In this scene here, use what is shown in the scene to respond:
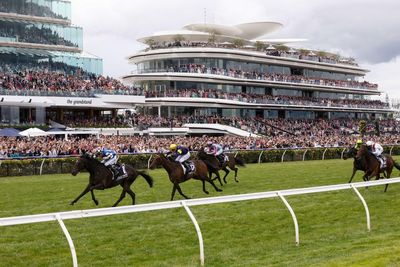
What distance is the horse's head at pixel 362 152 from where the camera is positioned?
43.0 ft

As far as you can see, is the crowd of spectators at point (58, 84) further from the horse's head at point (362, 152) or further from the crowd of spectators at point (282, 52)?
the horse's head at point (362, 152)

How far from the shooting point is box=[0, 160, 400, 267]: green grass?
6.87m

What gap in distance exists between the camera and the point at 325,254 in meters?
6.94

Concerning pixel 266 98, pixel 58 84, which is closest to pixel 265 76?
pixel 266 98

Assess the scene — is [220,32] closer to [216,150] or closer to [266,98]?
[266,98]

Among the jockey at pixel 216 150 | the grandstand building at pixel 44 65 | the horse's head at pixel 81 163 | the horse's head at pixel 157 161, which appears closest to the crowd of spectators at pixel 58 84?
the grandstand building at pixel 44 65

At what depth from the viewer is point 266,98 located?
160 feet

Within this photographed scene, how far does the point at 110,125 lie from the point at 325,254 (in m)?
29.9

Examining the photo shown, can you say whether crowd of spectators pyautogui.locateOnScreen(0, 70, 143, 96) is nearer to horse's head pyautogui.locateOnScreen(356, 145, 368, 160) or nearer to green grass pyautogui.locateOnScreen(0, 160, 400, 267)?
green grass pyautogui.locateOnScreen(0, 160, 400, 267)

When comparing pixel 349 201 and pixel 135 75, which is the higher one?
pixel 135 75

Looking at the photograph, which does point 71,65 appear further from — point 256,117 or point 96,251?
point 96,251

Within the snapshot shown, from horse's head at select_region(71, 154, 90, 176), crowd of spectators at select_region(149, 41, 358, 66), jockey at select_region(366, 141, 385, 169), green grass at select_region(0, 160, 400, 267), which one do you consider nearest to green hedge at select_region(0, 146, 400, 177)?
green grass at select_region(0, 160, 400, 267)

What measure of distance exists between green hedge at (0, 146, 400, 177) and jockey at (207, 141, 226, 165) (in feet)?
25.6

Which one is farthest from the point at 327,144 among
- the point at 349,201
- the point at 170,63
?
the point at 349,201
